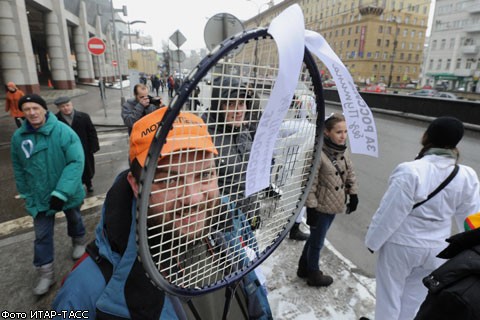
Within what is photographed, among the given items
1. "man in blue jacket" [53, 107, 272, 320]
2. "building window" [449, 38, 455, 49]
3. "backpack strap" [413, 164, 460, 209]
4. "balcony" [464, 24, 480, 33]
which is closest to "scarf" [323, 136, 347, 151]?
"backpack strap" [413, 164, 460, 209]

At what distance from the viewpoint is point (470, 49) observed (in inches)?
1885

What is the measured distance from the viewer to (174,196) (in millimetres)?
809

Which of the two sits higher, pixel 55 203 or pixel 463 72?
pixel 463 72

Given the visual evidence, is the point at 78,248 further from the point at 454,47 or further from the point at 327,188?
the point at 454,47

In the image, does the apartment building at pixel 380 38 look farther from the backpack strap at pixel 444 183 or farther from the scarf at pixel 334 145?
the backpack strap at pixel 444 183

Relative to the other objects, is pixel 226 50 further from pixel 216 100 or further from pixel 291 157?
pixel 291 157

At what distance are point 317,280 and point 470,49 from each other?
206 feet

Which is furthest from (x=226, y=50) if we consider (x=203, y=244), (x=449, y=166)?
(x=449, y=166)

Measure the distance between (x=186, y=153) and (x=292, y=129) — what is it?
0.48 metres

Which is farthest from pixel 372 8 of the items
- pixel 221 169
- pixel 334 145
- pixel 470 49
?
pixel 221 169

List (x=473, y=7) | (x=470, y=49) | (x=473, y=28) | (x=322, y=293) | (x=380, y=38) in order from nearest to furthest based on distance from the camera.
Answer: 1. (x=322, y=293)
2. (x=473, y=7)
3. (x=473, y=28)
4. (x=470, y=49)
5. (x=380, y=38)

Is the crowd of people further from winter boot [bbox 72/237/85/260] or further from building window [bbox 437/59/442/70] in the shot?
building window [bbox 437/59/442/70]

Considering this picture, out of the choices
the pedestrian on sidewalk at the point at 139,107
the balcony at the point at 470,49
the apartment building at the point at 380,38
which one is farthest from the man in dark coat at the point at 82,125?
the balcony at the point at 470,49

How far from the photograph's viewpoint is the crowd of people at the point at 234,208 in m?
0.91
